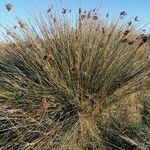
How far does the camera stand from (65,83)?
4.07 meters

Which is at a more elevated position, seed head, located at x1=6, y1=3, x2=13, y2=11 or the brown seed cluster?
seed head, located at x1=6, y1=3, x2=13, y2=11

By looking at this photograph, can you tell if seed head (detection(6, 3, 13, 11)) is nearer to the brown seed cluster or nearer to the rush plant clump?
the rush plant clump

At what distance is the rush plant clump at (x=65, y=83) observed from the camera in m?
3.71

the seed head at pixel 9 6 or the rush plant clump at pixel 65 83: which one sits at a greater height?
the seed head at pixel 9 6

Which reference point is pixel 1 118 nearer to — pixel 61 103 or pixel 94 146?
pixel 61 103

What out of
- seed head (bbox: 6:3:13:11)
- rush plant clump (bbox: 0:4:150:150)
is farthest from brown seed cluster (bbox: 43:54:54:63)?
seed head (bbox: 6:3:13:11)

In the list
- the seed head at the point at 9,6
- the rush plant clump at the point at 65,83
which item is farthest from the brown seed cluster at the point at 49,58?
the seed head at the point at 9,6

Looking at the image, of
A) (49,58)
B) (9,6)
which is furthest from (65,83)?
(9,6)

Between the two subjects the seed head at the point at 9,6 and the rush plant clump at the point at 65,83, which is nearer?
the rush plant clump at the point at 65,83

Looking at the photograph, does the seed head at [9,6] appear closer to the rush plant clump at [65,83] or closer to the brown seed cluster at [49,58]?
the rush plant clump at [65,83]

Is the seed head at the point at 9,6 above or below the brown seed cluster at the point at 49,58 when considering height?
above

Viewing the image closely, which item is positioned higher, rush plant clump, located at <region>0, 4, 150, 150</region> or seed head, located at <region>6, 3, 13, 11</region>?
seed head, located at <region>6, 3, 13, 11</region>

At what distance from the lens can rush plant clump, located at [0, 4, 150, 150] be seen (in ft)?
12.2

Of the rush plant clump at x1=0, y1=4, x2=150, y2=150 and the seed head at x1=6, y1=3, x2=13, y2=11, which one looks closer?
the rush plant clump at x1=0, y1=4, x2=150, y2=150
